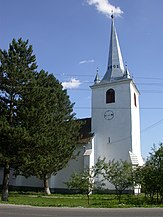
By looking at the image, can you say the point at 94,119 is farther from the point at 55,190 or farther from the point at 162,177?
the point at 162,177

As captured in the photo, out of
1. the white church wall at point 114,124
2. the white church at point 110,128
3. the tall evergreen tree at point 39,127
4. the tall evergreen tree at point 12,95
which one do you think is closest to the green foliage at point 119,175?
the tall evergreen tree at point 39,127

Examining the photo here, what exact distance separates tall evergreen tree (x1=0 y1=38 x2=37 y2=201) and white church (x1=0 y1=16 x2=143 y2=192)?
14.1 m

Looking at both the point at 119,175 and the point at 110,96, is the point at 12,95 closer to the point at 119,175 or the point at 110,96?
the point at 119,175

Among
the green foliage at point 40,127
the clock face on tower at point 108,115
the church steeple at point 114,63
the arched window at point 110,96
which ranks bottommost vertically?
the green foliage at point 40,127

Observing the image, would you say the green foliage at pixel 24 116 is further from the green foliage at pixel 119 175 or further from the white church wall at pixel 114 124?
the white church wall at pixel 114 124

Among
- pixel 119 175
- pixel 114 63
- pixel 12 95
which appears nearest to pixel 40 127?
pixel 12 95

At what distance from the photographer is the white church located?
1409 inches

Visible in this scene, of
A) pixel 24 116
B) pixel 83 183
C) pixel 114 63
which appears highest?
pixel 114 63

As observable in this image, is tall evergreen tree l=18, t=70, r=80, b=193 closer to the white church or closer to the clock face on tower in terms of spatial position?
the white church

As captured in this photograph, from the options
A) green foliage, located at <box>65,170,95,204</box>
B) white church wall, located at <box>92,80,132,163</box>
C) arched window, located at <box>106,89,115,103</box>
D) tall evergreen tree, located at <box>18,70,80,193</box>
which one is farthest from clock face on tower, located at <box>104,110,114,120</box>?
green foliage, located at <box>65,170,95,204</box>

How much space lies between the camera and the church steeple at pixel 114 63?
39875 millimetres

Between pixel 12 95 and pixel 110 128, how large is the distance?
1711cm

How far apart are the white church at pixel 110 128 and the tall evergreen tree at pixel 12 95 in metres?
14.1

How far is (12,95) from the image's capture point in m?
23.7
